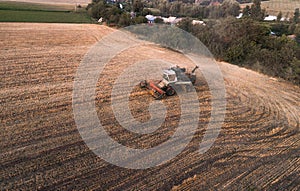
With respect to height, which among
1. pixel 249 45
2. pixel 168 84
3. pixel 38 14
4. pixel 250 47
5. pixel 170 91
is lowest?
pixel 38 14

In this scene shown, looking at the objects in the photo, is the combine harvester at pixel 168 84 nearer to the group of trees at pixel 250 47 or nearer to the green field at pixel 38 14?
the group of trees at pixel 250 47

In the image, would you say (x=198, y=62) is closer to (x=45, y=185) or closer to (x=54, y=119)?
(x=54, y=119)

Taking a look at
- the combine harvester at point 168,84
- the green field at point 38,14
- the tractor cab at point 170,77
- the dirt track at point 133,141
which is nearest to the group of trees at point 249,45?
the dirt track at point 133,141

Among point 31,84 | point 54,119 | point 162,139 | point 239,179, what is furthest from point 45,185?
point 31,84

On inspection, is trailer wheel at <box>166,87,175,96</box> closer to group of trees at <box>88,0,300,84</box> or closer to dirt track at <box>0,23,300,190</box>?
dirt track at <box>0,23,300,190</box>

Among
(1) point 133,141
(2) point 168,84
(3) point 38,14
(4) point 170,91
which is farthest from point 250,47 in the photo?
(3) point 38,14

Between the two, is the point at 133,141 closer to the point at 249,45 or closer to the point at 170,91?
the point at 170,91
